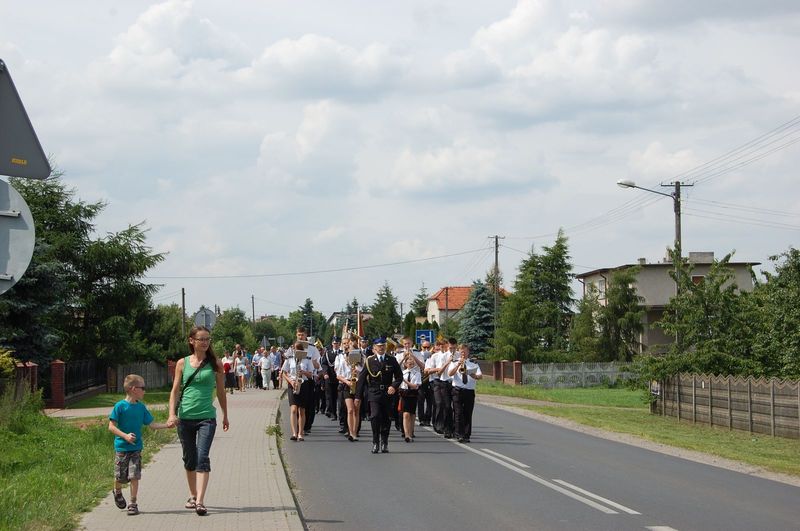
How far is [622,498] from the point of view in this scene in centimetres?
1101

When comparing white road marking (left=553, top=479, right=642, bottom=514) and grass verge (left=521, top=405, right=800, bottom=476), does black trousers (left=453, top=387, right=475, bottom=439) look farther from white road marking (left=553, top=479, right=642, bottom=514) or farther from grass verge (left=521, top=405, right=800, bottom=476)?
white road marking (left=553, top=479, right=642, bottom=514)

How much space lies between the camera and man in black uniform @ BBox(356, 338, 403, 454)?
16.1 m

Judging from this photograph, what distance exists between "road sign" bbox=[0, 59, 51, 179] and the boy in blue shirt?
3.51 meters

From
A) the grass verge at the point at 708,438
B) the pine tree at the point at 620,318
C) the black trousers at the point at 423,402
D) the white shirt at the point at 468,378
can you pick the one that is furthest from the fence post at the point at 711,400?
the pine tree at the point at 620,318

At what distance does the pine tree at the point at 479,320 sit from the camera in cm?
7381

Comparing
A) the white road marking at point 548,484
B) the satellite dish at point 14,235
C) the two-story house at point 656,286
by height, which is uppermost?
the two-story house at point 656,286

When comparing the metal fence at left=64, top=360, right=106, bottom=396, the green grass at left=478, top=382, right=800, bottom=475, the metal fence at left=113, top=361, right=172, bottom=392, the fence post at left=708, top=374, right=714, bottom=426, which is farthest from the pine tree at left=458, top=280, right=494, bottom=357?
the fence post at left=708, top=374, right=714, bottom=426

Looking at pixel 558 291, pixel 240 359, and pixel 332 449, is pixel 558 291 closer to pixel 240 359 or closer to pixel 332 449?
pixel 240 359

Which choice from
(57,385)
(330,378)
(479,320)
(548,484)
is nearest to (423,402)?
(330,378)

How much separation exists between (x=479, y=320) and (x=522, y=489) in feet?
207

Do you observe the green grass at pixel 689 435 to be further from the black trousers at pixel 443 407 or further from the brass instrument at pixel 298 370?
the brass instrument at pixel 298 370

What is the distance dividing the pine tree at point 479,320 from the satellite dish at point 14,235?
67.8 meters

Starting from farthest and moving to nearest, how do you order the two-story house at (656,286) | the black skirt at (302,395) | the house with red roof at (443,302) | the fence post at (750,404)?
the house with red roof at (443,302) → the two-story house at (656,286) → the fence post at (750,404) → the black skirt at (302,395)

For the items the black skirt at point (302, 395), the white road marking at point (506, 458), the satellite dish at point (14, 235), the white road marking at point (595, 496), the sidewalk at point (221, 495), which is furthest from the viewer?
the black skirt at point (302, 395)
